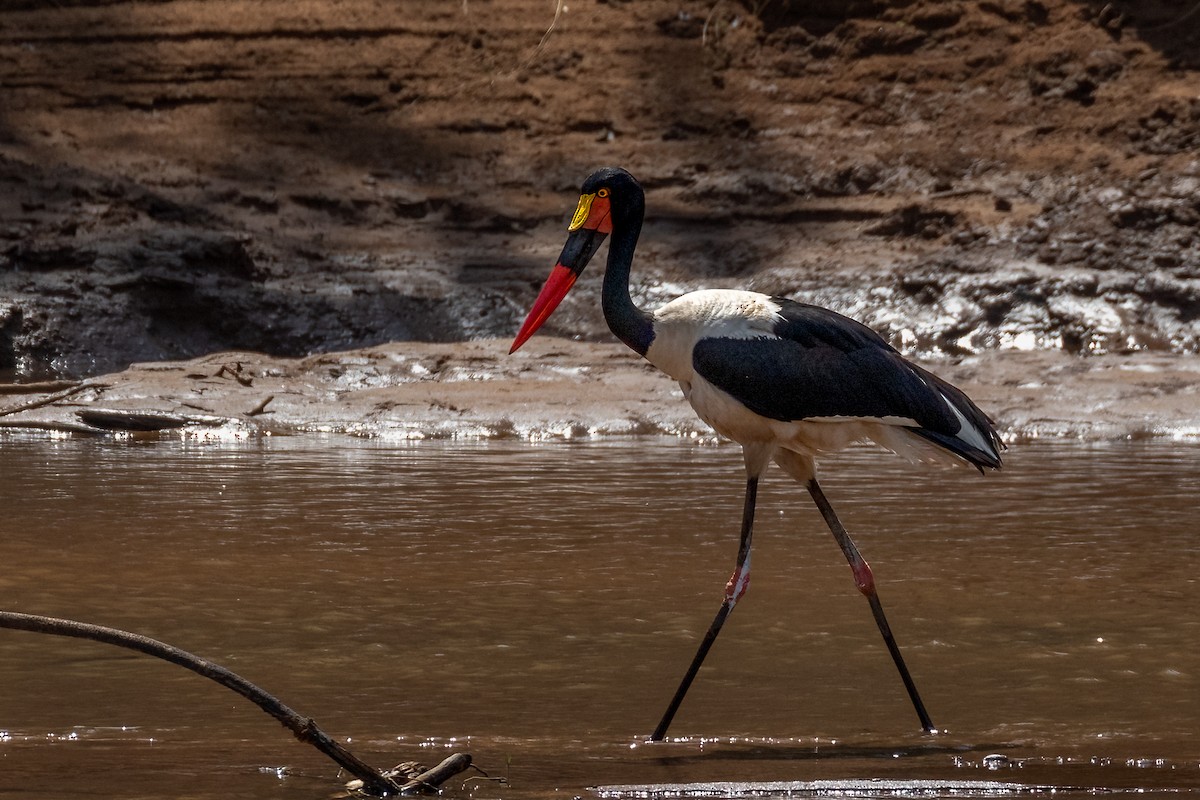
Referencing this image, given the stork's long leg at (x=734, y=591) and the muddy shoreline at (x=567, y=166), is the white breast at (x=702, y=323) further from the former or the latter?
the muddy shoreline at (x=567, y=166)

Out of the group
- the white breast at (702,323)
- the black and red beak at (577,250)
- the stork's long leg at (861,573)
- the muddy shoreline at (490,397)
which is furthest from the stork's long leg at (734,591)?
the muddy shoreline at (490,397)

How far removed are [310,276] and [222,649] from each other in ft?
A: 24.2

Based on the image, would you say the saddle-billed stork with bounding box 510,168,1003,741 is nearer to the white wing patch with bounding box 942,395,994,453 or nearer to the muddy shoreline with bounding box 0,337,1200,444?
the white wing patch with bounding box 942,395,994,453

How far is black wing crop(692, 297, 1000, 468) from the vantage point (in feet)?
12.7

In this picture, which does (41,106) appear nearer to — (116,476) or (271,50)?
(271,50)

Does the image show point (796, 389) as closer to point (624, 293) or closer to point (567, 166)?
point (624, 293)

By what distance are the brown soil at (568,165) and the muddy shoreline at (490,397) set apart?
1.51 ft

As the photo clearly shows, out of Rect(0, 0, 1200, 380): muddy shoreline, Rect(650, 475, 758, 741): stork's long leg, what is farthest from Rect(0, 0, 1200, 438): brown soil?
Rect(650, 475, 758, 741): stork's long leg

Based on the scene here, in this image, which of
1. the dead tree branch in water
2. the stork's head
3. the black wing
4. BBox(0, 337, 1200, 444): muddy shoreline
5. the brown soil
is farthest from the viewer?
the brown soil

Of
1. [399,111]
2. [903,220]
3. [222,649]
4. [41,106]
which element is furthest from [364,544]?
[41,106]

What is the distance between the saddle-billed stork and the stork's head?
0.64 feet

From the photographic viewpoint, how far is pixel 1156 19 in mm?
12523

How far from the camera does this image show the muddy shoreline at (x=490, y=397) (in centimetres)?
877

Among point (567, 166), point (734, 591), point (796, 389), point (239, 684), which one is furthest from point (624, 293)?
point (567, 166)
